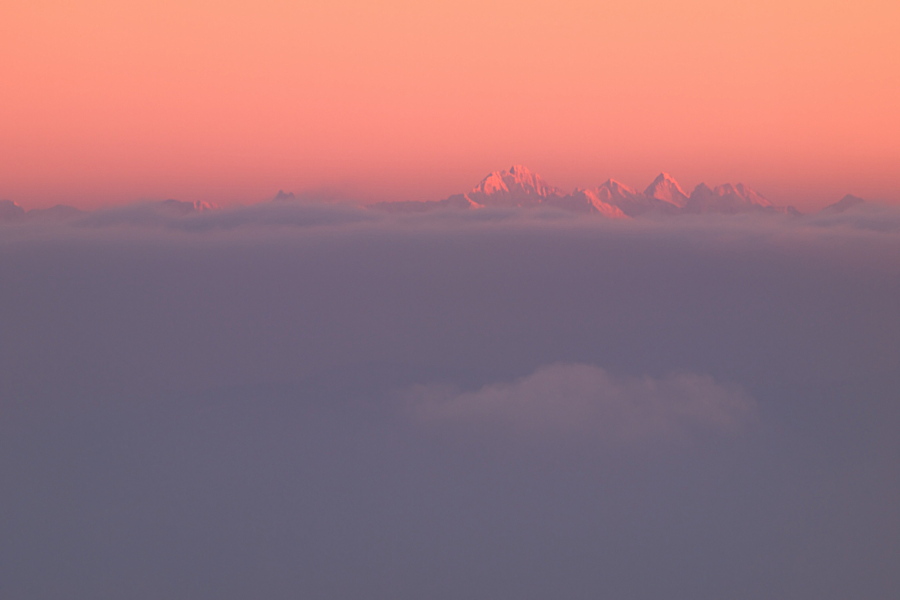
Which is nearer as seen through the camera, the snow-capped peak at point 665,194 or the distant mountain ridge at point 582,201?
the distant mountain ridge at point 582,201

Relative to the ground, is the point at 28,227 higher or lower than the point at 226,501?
higher

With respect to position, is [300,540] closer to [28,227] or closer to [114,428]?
[114,428]

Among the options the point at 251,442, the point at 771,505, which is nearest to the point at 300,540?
the point at 251,442

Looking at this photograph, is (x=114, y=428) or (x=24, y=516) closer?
(x=24, y=516)

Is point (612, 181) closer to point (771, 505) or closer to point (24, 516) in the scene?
point (771, 505)

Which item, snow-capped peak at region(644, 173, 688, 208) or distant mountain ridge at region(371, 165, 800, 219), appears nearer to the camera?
distant mountain ridge at region(371, 165, 800, 219)

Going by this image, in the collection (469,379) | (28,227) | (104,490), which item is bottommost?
(104,490)

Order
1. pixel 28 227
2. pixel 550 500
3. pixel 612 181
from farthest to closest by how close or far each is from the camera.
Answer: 1. pixel 612 181
2. pixel 550 500
3. pixel 28 227

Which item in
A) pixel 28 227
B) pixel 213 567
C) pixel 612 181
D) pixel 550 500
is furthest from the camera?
pixel 612 181

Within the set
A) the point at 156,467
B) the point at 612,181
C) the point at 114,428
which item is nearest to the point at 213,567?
the point at 156,467
